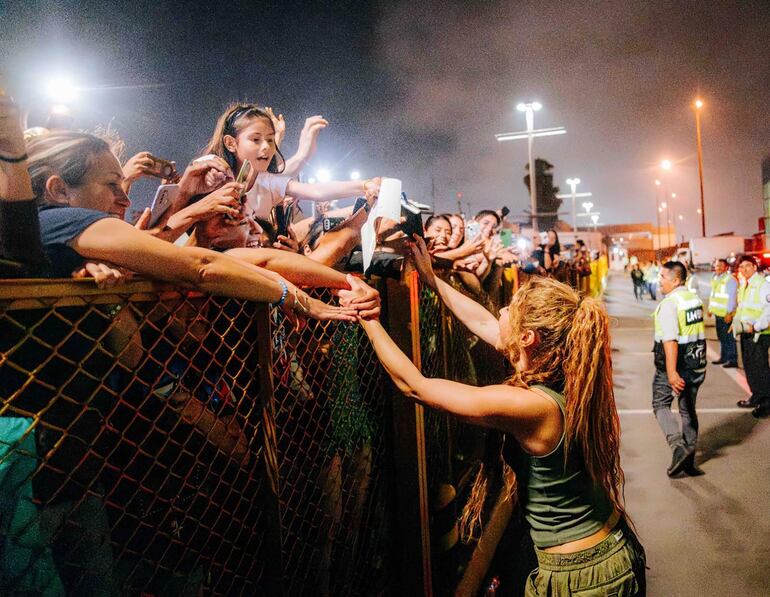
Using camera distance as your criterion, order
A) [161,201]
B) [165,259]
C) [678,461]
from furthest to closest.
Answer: [678,461]
[161,201]
[165,259]

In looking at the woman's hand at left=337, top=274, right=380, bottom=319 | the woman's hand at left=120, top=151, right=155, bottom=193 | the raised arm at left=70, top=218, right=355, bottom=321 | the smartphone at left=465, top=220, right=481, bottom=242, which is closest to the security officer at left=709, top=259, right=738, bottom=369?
the smartphone at left=465, top=220, right=481, bottom=242

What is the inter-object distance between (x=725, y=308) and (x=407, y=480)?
1070 centimetres

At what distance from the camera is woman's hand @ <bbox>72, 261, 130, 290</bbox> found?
4.47ft

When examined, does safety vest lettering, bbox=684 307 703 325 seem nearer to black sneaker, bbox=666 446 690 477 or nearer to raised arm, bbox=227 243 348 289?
black sneaker, bbox=666 446 690 477

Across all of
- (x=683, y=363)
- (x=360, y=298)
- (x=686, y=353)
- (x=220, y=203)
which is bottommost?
(x=683, y=363)

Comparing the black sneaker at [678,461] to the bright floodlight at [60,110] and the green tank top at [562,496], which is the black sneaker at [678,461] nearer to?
the green tank top at [562,496]

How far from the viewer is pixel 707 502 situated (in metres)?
4.78

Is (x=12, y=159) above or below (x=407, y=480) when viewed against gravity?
above

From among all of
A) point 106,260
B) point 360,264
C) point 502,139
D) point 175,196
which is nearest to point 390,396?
point 360,264

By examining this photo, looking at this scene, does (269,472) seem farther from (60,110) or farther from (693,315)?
(693,315)

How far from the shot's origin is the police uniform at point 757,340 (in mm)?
7297

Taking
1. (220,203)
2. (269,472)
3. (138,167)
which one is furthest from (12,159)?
(138,167)

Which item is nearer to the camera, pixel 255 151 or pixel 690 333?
pixel 255 151

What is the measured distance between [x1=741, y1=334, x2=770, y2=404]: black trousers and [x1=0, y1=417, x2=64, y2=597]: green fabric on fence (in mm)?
8589
